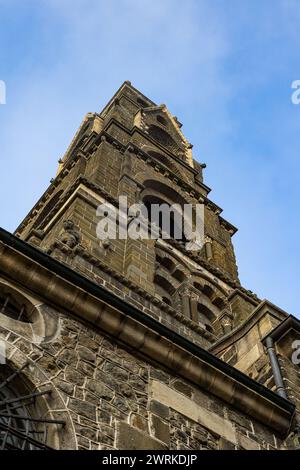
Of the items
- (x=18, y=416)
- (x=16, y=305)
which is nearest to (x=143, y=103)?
(x=16, y=305)

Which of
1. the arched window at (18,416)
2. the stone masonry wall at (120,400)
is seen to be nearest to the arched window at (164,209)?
the stone masonry wall at (120,400)

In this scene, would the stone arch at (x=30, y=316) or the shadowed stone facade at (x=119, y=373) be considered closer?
the shadowed stone facade at (x=119, y=373)

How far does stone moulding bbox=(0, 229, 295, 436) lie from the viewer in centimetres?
888

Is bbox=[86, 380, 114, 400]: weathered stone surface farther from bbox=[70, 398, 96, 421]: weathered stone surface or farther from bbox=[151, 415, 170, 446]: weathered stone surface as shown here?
bbox=[151, 415, 170, 446]: weathered stone surface

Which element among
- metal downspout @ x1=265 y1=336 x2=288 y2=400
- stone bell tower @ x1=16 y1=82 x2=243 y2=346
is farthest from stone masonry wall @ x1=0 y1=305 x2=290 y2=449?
stone bell tower @ x1=16 y1=82 x2=243 y2=346

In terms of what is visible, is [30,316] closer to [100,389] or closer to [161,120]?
[100,389]

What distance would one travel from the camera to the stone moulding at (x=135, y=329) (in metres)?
8.88

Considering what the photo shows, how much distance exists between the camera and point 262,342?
37.7 feet

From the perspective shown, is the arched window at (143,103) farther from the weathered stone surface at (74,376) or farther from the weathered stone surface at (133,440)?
the weathered stone surface at (133,440)

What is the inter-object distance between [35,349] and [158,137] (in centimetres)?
2694

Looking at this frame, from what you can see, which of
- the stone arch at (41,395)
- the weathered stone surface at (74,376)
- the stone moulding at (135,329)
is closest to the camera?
the stone arch at (41,395)

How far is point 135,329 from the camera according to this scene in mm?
9273

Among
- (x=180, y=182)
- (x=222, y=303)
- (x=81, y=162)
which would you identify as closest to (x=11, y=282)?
(x=222, y=303)

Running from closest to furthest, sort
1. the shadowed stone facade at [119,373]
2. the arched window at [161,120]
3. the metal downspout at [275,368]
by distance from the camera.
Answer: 1. the shadowed stone facade at [119,373]
2. the metal downspout at [275,368]
3. the arched window at [161,120]
